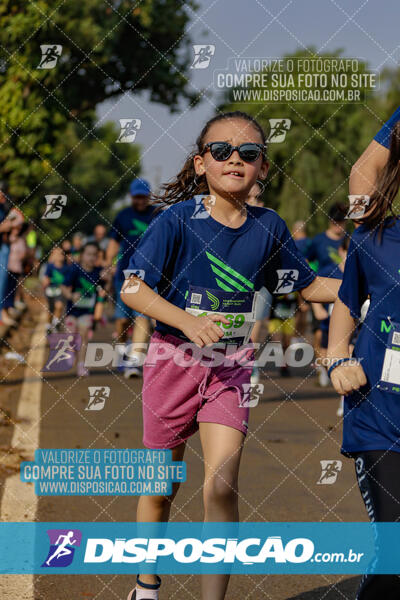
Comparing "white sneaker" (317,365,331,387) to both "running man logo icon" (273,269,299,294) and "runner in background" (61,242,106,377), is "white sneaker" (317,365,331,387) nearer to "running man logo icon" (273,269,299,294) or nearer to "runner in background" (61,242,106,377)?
"runner in background" (61,242,106,377)

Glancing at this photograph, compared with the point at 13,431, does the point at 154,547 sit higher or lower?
higher

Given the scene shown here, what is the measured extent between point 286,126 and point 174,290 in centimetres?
219

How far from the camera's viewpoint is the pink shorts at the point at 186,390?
12.8 feet

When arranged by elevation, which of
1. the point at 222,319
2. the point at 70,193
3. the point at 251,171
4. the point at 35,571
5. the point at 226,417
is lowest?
the point at 70,193

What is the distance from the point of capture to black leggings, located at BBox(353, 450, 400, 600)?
3.07 metres

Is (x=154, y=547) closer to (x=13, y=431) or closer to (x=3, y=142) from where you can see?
(x=13, y=431)

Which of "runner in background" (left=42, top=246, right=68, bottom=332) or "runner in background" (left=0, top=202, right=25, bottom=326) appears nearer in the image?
"runner in background" (left=0, top=202, right=25, bottom=326)

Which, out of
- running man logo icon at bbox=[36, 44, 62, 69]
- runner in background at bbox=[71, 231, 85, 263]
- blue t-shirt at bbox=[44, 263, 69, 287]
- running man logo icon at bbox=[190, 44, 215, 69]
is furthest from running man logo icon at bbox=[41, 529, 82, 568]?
blue t-shirt at bbox=[44, 263, 69, 287]

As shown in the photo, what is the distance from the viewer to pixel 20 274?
14727 mm

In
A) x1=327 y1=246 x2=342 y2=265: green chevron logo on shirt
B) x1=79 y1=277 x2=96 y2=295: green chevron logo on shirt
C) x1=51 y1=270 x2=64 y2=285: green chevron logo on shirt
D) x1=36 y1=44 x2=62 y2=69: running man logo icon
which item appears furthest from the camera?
x1=51 y1=270 x2=64 y2=285: green chevron logo on shirt

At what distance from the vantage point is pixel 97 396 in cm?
1030

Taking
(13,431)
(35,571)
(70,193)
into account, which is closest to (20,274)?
(13,431)

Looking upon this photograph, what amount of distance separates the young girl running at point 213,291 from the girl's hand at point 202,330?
0.16m

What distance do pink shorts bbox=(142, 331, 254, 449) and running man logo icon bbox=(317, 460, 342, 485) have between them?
273 centimetres
